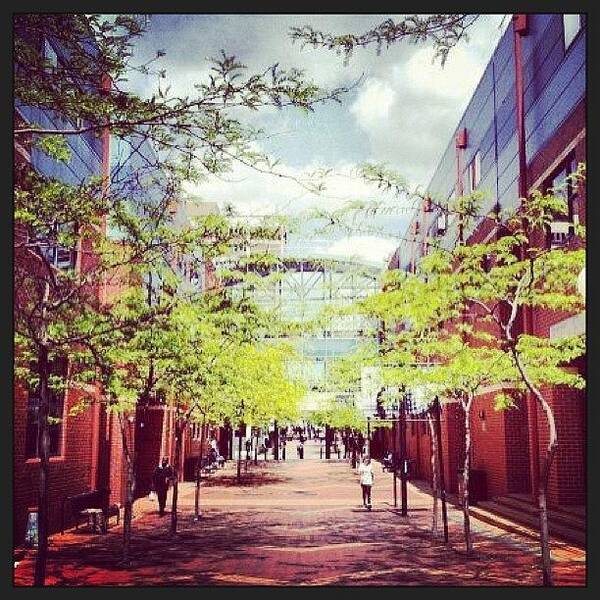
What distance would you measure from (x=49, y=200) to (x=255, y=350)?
17.6 meters

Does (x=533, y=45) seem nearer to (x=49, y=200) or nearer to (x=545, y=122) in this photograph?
(x=545, y=122)

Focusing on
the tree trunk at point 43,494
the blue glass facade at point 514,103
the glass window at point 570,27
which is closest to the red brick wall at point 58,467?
the tree trunk at point 43,494

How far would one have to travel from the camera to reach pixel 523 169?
1930 centimetres

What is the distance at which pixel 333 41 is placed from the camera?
862cm

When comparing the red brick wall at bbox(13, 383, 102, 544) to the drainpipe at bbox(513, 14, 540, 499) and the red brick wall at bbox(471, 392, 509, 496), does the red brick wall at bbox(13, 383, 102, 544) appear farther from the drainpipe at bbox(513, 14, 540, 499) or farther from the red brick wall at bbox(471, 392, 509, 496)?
the red brick wall at bbox(471, 392, 509, 496)

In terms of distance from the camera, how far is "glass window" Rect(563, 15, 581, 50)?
1544 cm

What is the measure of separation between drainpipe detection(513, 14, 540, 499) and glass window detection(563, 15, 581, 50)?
3.20m

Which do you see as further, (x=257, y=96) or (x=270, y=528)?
(x=270, y=528)

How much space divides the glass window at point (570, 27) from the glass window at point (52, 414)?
12.9m

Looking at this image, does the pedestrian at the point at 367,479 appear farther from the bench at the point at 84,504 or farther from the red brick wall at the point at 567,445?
the bench at the point at 84,504

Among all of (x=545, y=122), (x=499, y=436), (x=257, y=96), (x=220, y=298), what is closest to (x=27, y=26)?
(x=257, y=96)

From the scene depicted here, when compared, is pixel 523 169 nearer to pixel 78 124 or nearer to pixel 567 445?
pixel 567 445

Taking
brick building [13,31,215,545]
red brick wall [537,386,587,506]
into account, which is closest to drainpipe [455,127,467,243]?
red brick wall [537,386,587,506]

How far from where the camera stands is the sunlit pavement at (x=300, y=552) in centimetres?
1243
